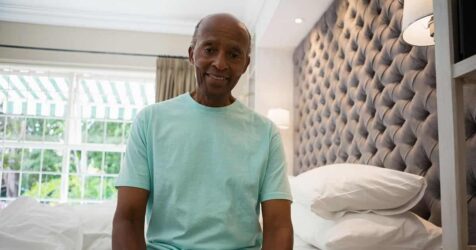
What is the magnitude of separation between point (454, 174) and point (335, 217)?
804 mm

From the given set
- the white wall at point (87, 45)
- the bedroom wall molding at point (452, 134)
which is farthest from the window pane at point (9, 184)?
the bedroom wall molding at point (452, 134)

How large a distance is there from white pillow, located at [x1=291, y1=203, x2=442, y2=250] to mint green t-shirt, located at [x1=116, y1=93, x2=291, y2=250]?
0.52m

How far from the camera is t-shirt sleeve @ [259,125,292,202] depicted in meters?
1.09

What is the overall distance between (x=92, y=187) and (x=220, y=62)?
433 centimetres

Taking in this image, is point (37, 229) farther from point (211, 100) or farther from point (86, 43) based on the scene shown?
point (86, 43)

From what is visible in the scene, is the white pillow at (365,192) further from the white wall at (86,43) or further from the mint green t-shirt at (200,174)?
the white wall at (86,43)

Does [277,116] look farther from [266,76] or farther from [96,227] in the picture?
[96,227]

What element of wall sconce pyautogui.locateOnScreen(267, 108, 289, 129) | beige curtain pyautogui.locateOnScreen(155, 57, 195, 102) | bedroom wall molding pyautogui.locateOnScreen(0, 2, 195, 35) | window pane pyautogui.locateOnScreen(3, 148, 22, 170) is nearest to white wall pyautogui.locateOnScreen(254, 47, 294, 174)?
wall sconce pyautogui.locateOnScreen(267, 108, 289, 129)

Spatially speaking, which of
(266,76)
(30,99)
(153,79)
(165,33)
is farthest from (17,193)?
(266,76)

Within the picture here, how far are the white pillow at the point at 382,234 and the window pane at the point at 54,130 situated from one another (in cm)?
412

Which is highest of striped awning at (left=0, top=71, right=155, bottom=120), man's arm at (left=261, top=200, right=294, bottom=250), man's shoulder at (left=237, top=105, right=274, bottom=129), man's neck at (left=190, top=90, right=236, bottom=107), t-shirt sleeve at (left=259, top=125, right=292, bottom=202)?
striped awning at (left=0, top=71, right=155, bottom=120)

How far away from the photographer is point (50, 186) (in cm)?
483

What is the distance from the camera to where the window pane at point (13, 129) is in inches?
186

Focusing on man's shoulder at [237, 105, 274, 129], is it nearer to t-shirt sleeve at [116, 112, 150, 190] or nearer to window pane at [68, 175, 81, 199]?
t-shirt sleeve at [116, 112, 150, 190]
